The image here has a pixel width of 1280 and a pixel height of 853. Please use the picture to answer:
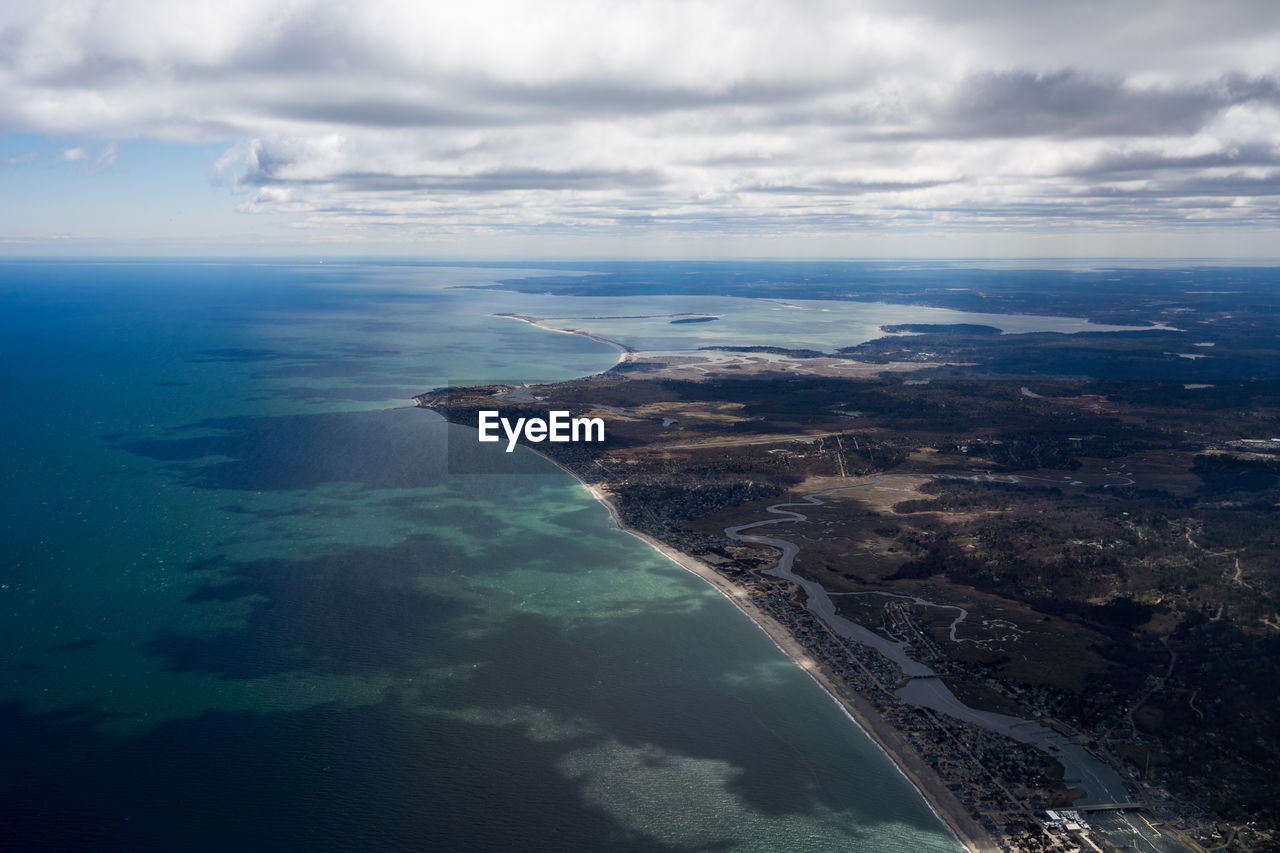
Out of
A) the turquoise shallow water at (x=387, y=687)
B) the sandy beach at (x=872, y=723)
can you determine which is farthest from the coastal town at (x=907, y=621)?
the turquoise shallow water at (x=387, y=687)

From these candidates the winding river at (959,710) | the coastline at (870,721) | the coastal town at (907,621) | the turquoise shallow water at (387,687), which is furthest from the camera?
the winding river at (959,710)

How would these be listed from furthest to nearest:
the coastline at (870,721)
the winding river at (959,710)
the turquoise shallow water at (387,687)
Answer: the winding river at (959,710), the coastline at (870,721), the turquoise shallow water at (387,687)

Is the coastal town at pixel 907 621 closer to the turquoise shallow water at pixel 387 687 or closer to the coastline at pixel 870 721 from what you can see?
the coastline at pixel 870 721

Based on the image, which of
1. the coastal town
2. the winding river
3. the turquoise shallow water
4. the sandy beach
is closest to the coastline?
the sandy beach

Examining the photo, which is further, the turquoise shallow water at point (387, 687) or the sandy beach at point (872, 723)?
the sandy beach at point (872, 723)

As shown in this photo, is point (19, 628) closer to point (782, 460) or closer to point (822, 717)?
point (822, 717)

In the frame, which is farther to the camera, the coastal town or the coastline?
the coastal town

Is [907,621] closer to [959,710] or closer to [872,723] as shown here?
[959,710]

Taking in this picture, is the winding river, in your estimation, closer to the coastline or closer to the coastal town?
the coastal town

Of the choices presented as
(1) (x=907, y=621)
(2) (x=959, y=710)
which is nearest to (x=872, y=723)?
(2) (x=959, y=710)
